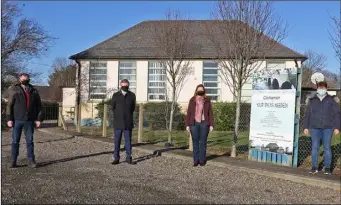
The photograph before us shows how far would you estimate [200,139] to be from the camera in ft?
31.8

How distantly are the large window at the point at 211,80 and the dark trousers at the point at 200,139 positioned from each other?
16148 millimetres

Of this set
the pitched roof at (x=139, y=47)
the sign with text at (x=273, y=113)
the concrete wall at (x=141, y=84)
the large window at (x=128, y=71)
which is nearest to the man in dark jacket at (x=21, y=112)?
the sign with text at (x=273, y=113)

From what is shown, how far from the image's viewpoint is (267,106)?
9797mm

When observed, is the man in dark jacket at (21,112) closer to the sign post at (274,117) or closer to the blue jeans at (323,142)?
the sign post at (274,117)

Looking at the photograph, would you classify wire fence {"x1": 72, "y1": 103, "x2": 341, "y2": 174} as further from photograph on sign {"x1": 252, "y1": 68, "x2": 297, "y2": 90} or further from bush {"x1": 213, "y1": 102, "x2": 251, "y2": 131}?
photograph on sign {"x1": 252, "y1": 68, "x2": 297, "y2": 90}

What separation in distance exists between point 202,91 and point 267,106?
4.84 feet

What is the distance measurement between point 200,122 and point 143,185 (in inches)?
109

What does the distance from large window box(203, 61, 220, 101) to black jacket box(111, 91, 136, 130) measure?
16176mm

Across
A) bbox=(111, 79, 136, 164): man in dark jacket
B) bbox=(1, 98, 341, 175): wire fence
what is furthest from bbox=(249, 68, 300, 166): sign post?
bbox=(111, 79, 136, 164): man in dark jacket

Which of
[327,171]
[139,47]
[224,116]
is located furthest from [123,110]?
[139,47]

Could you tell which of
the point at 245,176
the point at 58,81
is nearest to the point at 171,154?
the point at 245,176

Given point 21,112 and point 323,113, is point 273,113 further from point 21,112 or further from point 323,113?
point 21,112

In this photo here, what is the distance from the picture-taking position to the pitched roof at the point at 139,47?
971 inches

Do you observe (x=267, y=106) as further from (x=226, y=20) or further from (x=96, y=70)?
(x=96, y=70)
